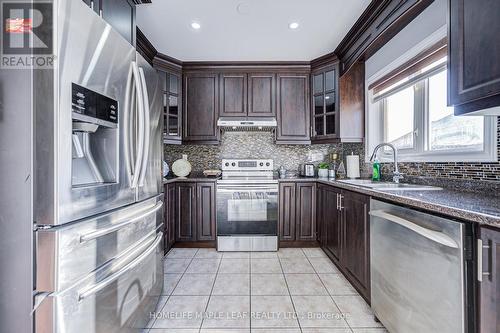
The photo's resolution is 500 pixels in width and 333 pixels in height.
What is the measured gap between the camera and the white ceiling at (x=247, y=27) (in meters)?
1.92

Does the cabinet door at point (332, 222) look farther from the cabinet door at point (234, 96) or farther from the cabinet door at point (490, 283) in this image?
the cabinet door at point (234, 96)

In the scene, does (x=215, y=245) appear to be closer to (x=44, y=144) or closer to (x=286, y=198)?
(x=286, y=198)

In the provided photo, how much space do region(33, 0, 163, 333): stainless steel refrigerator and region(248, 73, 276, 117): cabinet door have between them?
5.93 feet

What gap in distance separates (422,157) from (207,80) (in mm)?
2639

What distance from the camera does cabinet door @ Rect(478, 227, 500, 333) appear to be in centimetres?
78

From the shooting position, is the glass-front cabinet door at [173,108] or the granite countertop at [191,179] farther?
the glass-front cabinet door at [173,108]

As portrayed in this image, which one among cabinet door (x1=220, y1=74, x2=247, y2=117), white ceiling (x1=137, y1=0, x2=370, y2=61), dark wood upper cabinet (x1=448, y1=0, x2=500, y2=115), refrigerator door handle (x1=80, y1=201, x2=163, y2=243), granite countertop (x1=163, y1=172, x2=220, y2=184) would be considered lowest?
refrigerator door handle (x1=80, y1=201, x2=163, y2=243)

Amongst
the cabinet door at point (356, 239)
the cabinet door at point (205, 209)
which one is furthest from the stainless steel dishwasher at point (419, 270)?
the cabinet door at point (205, 209)

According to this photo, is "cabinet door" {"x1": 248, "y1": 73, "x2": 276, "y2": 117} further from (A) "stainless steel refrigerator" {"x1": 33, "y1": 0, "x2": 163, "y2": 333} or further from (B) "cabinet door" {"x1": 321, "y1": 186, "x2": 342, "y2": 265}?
(A) "stainless steel refrigerator" {"x1": 33, "y1": 0, "x2": 163, "y2": 333}

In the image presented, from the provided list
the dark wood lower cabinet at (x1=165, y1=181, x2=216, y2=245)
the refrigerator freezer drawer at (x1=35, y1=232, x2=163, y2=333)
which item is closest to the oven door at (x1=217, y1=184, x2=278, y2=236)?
the dark wood lower cabinet at (x1=165, y1=181, x2=216, y2=245)

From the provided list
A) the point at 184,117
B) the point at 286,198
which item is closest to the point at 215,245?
the point at 286,198

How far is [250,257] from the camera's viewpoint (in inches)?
104

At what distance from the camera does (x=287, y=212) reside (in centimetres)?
286

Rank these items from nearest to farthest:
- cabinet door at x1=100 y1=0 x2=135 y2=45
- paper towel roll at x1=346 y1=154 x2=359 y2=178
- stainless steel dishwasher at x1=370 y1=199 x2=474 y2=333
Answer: stainless steel dishwasher at x1=370 y1=199 x2=474 y2=333, cabinet door at x1=100 y1=0 x2=135 y2=45, paper towel roll at x1=346 y1=154 x2=359 y2=178
